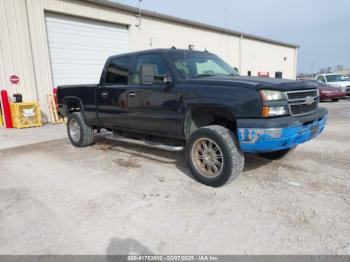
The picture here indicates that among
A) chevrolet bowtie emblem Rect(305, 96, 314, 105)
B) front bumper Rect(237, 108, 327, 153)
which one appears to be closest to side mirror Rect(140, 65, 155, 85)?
front bumper Rect(237, 108, 327, 153)

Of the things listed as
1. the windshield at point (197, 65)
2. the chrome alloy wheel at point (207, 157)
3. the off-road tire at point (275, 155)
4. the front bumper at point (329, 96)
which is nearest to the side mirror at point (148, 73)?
the windshield at point (197, 65)

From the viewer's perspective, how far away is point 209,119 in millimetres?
4395

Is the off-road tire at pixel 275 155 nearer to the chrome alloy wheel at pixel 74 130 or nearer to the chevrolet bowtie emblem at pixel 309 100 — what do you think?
the chevrolet bowtie emblem at pixel 309 100

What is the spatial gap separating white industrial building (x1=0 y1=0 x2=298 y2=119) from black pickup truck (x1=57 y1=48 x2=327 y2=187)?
5529 millimetres

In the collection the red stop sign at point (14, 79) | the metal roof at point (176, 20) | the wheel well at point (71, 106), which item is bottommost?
the wheel well at point (71, 106)

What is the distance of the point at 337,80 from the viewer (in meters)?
18.6

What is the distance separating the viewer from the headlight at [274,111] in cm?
339

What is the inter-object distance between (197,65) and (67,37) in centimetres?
851

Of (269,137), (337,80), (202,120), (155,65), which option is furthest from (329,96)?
(269,137)

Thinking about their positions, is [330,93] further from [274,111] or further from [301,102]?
[274,111]

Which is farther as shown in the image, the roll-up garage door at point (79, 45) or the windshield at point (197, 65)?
the roll-up garage door at point (79, 45)

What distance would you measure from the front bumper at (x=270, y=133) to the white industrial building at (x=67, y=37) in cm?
933

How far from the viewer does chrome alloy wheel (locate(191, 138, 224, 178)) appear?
3877 millimetres

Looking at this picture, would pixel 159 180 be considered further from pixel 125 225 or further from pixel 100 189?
pixel 125 225
